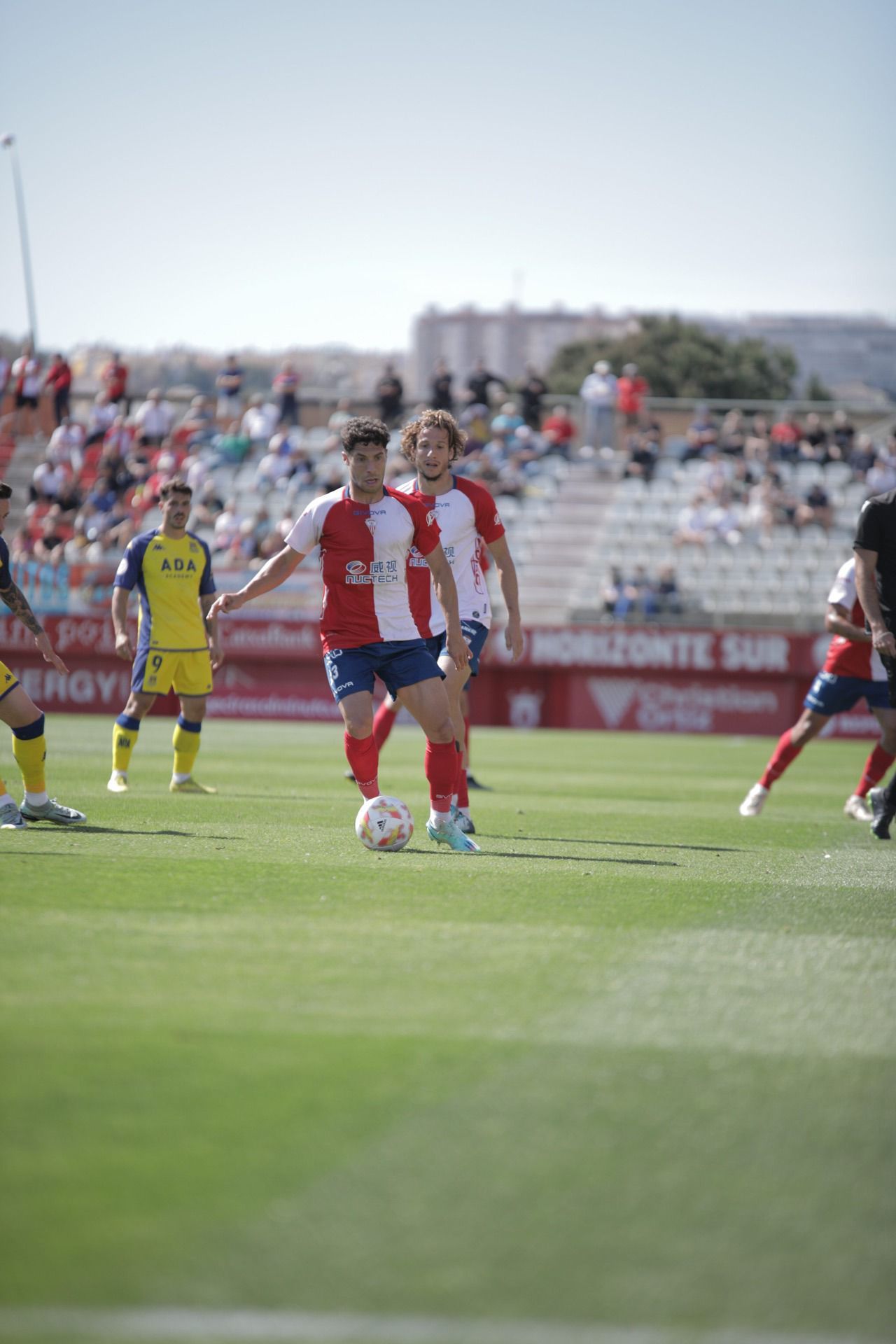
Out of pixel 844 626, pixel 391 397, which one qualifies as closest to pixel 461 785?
pixel 844 626

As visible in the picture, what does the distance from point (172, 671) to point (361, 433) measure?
15.4 ft

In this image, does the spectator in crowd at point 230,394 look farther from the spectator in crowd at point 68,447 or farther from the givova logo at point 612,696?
the givova logo at point 612,696

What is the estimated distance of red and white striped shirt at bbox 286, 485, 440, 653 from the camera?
25.6 ft

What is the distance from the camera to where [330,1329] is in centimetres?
233

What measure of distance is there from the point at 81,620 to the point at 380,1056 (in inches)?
934

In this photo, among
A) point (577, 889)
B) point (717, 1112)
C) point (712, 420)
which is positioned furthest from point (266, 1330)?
point (712, 420)

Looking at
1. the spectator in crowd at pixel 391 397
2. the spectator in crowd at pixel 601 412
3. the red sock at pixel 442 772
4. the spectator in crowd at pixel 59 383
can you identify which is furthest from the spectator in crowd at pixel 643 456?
the red sock at pixel 442 772

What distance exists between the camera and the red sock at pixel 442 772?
8109 millimetres

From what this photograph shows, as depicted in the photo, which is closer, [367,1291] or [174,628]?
[367,1291]

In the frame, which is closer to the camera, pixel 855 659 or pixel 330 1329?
pixel 330 1329

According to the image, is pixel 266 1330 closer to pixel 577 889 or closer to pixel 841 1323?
pixel 841 1323

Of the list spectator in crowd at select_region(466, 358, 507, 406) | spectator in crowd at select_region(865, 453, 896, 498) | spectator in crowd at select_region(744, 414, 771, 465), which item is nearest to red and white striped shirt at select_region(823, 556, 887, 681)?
spectator in crowd at select_region(865, 453, 896, 498)

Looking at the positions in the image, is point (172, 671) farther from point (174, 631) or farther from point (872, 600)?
point (872, 600)

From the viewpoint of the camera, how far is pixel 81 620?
87.0ft
